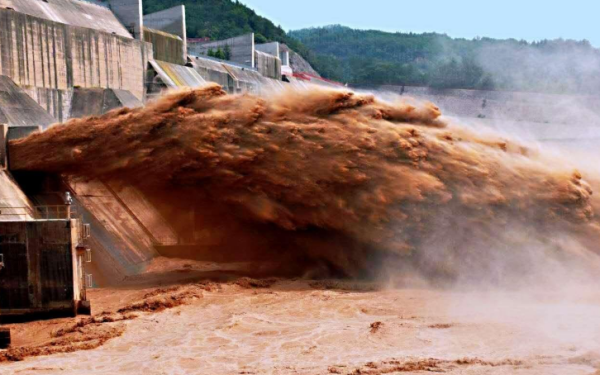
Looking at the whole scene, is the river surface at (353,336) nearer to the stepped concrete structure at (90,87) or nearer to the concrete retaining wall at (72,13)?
the stepped concrete structure at (90,87)

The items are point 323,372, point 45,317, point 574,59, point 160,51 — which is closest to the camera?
point 323,372

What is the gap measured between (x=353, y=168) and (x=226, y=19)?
117 metres

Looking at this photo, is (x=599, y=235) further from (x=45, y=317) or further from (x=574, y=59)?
(x=574, y=59)

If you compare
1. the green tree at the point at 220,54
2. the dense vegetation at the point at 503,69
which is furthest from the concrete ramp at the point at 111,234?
the dense vegetation at the point at 503,69

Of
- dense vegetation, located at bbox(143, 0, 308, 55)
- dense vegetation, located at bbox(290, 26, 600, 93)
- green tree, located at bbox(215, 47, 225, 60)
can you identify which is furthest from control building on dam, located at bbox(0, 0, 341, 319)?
dense vegetation, located at bbox(143, 0, 308, 55)

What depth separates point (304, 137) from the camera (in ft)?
67.9

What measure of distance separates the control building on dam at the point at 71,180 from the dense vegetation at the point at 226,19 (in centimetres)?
7830

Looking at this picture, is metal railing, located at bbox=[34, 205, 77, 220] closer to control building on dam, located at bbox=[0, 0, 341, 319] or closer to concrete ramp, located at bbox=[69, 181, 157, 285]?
control building on dam, located at bbox=[0, 0, 341, 319]

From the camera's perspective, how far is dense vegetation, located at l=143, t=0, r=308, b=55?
12525cm

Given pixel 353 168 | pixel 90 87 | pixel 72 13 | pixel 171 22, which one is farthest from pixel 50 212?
pixel 171 22

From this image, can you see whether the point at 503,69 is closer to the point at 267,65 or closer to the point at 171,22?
the point at 267,65

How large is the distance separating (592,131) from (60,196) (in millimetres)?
46571

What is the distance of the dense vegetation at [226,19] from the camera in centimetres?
12525

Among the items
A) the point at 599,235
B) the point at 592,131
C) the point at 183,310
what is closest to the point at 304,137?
the point at 183,310
